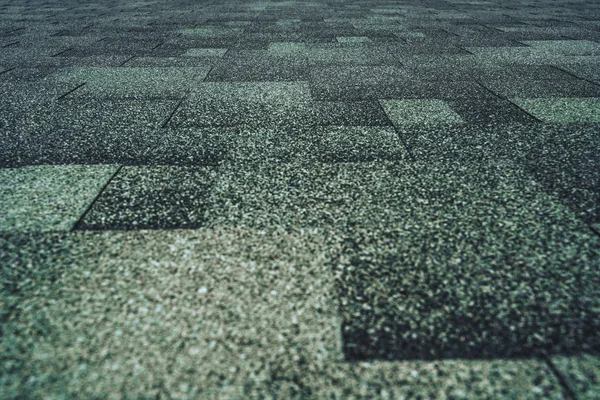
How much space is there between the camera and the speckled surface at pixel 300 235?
1.03 metres

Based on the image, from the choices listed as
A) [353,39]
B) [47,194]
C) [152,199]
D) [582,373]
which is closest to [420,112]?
[152,199]

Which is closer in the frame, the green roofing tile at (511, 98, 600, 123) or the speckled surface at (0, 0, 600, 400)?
the speckled surface at (0, 0, 600, 400)

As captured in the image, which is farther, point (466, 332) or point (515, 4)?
point (515, 4)

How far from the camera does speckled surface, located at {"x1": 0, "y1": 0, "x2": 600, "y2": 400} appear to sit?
1031 millimetres

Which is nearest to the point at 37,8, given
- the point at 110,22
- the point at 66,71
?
the point at 110,22

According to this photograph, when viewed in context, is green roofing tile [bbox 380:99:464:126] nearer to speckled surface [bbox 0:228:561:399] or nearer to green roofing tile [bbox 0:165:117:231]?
speckled surface [bbox 0:228:561:399]

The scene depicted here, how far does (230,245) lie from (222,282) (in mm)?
199

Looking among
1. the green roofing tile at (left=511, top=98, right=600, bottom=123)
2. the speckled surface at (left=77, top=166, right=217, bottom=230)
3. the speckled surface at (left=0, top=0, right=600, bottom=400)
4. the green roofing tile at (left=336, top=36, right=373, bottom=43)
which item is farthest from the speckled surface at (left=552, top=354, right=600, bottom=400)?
the green roofing tile at (left=336, top=36, right=373, bottom=43)

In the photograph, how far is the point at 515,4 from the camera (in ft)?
26.0

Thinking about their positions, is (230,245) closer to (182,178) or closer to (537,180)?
(182,178)

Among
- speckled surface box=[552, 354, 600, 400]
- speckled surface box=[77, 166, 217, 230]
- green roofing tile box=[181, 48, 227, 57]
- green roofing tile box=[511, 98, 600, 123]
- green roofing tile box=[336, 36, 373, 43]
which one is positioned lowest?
speckled surface box=[552, 354, 600, 400]

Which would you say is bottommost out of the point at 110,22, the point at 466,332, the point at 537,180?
the point at 466,332

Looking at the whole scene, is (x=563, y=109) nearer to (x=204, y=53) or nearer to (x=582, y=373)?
(x=582, y=373)

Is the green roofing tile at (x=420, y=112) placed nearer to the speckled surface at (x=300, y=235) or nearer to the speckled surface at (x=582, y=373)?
the speckled surface at (x=300, y=235)
